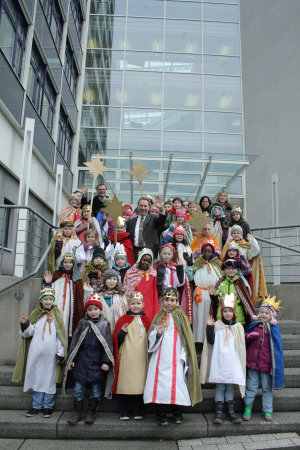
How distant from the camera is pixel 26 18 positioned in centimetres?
1190

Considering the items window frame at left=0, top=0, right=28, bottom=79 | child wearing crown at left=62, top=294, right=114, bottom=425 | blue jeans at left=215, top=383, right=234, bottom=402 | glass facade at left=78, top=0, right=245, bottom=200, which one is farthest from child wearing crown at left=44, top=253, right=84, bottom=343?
glass facade at left=78, top=0, right=245, bottom=200

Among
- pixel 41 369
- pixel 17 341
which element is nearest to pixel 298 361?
pixel 41 369

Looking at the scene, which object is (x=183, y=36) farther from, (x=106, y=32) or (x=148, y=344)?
(x=148, y=344)

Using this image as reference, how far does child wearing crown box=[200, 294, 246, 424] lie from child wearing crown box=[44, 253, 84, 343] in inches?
80.3

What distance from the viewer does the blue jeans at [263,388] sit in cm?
494

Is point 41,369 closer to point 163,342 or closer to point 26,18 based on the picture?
point 163,342

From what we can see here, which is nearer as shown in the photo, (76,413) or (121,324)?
(76,413)

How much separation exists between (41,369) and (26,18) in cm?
1090

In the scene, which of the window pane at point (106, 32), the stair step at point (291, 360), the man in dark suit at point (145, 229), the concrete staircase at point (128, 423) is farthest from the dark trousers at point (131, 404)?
the window pane at point (106, 32)

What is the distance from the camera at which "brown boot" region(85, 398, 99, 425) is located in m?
4.70

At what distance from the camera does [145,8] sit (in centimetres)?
2130

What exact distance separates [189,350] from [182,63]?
1843 centimetres

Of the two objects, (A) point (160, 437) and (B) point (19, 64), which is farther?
(B) point (19, 64)

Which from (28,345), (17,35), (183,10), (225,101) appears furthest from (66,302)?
(183,10)
